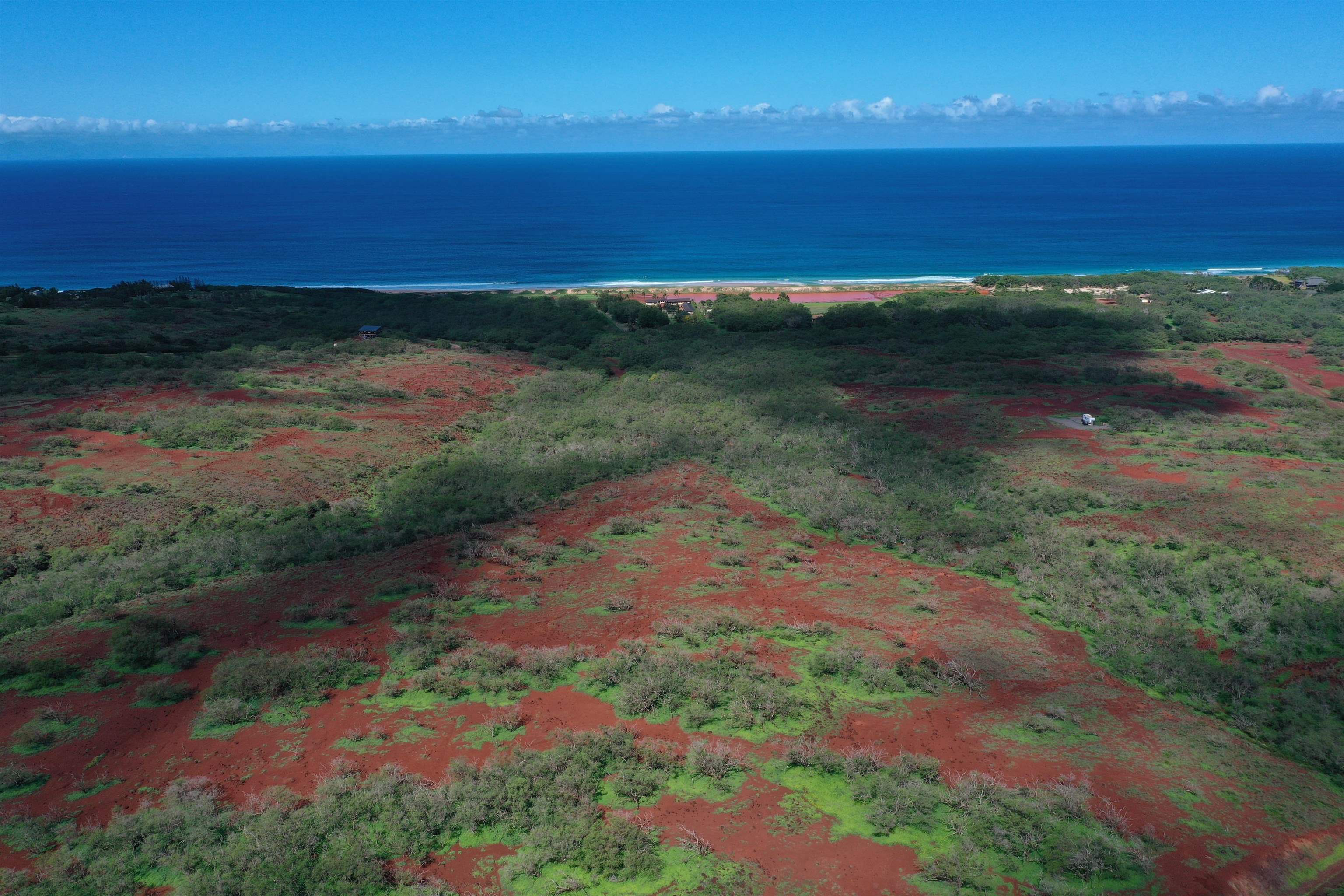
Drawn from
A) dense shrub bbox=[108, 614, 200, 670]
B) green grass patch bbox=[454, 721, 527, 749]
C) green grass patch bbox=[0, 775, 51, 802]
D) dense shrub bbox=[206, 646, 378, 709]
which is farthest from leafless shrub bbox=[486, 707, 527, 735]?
green grass patch bbox=[0, 775, 51, 802]

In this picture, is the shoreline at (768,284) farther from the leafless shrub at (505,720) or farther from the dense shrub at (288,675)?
the leafless shrub at (505,720)

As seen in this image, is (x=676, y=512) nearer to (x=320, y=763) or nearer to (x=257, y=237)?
(x=320, y=763)

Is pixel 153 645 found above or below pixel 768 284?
below

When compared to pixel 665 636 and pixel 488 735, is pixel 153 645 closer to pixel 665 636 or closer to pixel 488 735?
pixel 488 735

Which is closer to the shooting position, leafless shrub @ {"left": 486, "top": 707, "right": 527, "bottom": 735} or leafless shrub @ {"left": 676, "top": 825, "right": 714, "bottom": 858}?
leafless shrub @ {"left": 676, "top": 825, "right": 714, "bottom": 858}

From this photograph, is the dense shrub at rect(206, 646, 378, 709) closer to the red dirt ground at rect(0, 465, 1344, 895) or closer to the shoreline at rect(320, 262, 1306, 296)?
the red dirt ground at rect(0, 465, 1344, 895)

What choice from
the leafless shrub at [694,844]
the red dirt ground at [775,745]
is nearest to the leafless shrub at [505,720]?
the red dirt ground at [775,745]

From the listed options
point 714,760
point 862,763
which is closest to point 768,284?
point 862,763

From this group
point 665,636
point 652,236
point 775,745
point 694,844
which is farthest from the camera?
point 652,236

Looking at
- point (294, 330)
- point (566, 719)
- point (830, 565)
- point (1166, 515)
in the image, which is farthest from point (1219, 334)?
point (294, 330)

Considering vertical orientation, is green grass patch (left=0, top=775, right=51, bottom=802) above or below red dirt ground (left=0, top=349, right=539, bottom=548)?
below
